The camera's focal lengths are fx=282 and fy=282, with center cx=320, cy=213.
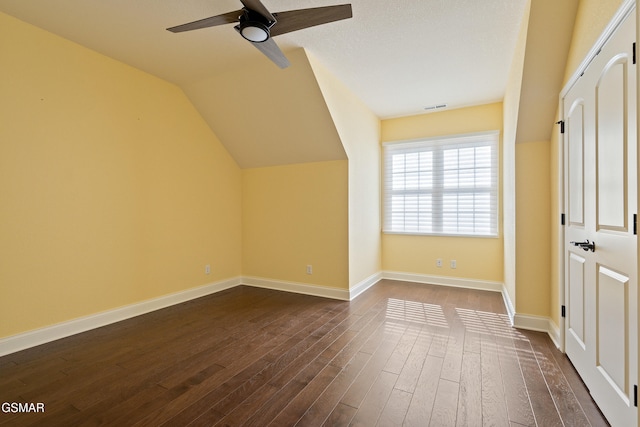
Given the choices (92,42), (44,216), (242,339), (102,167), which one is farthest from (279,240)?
(92,42)

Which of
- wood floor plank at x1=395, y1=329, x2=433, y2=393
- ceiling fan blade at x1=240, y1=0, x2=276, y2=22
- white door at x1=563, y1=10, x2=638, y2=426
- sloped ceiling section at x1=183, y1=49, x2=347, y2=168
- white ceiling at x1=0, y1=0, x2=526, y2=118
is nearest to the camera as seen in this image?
white door at x1=563, y1=10, x2=638, y2=426

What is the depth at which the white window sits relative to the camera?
4246 mm

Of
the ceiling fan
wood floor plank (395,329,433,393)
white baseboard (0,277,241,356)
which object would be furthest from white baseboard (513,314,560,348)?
white baseboard (0,277,241,356)

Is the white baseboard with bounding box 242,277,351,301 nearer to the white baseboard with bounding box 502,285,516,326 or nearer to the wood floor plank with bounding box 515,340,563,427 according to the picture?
the white baseboard with bounding box 502,285,516,326

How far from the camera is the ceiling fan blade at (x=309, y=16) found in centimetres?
175

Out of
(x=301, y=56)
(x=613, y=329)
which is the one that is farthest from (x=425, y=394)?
(x=301, y=56)

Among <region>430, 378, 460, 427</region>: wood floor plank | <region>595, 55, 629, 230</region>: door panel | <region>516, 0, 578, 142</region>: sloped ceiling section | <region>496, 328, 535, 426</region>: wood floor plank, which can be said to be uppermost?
<region>516, 0, 578, 142</region>: sloped ceiling section

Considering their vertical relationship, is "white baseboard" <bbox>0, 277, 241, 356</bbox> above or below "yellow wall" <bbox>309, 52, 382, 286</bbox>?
below

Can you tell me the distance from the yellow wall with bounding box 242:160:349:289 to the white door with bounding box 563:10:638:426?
2.33 metres

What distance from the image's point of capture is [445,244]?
448 cm

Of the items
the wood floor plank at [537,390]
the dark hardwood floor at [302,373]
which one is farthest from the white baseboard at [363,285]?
the wood floor plank at [537,390]

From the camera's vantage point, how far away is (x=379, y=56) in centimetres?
296

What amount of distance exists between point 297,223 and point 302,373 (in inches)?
94.4

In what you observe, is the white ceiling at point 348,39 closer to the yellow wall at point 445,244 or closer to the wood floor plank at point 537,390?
the yellow wall at point 445,244
